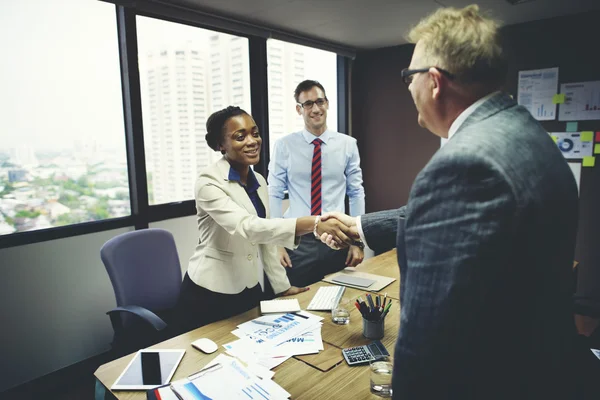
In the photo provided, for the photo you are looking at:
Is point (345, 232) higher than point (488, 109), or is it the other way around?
point (488, 109)

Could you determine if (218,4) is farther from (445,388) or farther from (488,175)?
(445,388)

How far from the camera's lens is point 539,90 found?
383 cm

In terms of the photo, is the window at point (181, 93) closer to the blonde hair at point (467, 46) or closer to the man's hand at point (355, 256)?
the man's hand at point (355, 256)

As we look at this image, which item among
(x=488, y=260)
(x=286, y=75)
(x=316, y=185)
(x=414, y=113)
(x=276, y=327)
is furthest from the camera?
(x=414, y=113)

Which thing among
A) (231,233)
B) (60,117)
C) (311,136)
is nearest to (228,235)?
(231,233)

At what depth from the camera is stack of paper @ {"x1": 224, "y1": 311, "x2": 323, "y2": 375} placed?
1402 mm

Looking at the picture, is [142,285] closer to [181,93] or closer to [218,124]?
[218,124]

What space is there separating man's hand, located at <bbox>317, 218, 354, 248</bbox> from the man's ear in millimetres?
1011

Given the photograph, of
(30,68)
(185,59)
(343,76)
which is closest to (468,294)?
(30,68)

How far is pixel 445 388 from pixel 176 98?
3.10 meters

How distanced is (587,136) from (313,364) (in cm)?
360

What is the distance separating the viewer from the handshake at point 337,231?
1.89 meters

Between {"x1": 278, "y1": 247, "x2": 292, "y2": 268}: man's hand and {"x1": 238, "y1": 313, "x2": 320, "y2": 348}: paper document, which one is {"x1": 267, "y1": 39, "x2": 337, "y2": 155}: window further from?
{"x1": 238, "y1": 313, "x2": 320, "y2": 348}: paper document

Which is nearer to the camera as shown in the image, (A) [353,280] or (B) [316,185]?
(A) [353,280]
